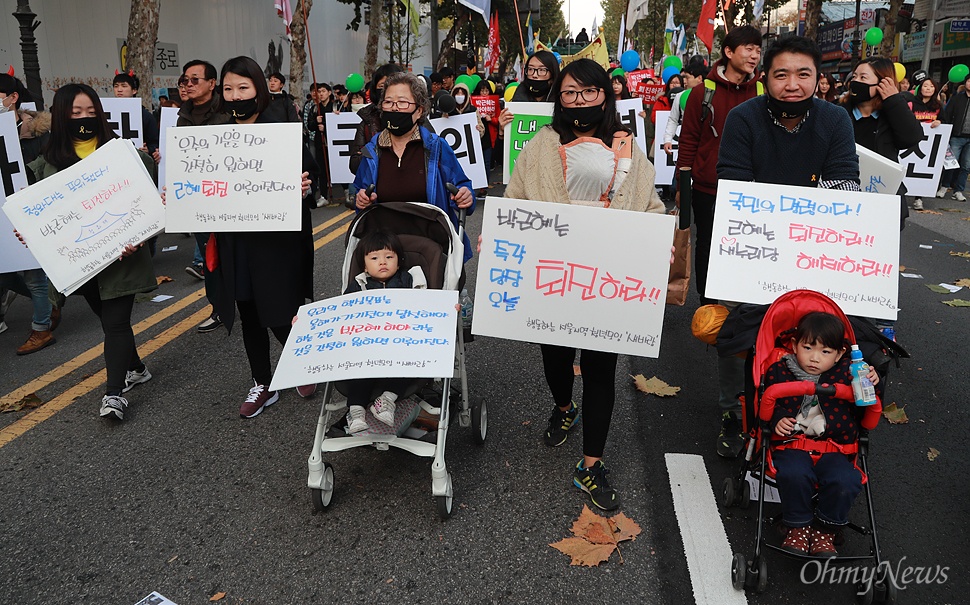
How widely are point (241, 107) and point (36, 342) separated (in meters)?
2.78

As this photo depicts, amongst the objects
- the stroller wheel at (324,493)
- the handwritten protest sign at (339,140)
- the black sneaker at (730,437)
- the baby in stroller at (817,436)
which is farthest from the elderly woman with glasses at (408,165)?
the handwritten protest sign at (339,140)

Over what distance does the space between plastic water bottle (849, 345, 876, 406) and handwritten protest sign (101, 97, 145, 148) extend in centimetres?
631

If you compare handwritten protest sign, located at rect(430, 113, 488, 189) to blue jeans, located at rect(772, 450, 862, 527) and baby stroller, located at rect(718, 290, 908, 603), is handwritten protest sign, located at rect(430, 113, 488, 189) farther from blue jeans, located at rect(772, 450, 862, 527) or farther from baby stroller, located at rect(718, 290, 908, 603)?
blue jeans, located at rect(772, 450, 862, 527)

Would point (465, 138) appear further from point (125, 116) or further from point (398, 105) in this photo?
point (125, 116)

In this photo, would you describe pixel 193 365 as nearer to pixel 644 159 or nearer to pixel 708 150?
pixel 644 159

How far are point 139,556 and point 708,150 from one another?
3.94 m

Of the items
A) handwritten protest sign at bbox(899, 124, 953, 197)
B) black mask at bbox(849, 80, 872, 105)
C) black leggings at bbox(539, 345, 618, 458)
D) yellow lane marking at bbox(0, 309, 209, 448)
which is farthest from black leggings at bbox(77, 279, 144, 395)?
handwritten protest sign at bbox(899, 124, 953, 197)

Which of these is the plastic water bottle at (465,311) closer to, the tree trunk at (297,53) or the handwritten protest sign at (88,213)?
the handwritten protest sign at (88,213)

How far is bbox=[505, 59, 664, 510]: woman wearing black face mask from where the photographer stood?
3.11 m

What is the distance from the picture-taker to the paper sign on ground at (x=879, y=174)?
12.3 feet

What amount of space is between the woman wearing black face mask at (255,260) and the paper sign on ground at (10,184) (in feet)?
6.40

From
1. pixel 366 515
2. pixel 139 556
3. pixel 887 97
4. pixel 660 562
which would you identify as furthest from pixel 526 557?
pixel 887 97

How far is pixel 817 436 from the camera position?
9.11 ft

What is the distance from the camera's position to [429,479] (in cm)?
347
